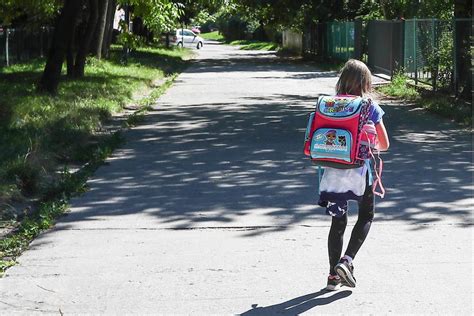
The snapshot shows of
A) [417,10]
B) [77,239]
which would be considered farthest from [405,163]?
[417,10]

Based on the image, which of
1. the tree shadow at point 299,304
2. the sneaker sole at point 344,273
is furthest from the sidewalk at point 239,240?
the sneaker sole at point 344,273

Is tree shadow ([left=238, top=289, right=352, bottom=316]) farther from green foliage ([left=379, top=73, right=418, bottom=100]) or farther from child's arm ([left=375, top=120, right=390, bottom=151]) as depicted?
green foliage ([left=379, top=73, right=418, bottom=100])

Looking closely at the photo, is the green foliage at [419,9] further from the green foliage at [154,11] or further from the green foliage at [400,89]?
the green foliage at [154,11]

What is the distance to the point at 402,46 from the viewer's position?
26109 millimetres

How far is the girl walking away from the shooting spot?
5.69 meters

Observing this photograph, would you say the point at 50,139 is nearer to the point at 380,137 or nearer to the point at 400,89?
the point at 380,137

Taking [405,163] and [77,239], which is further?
[405,163]

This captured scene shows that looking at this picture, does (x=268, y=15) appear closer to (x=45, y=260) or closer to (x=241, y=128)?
(x=241, y=128)

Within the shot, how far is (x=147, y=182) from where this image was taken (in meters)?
10.1

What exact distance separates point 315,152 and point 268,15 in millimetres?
39337

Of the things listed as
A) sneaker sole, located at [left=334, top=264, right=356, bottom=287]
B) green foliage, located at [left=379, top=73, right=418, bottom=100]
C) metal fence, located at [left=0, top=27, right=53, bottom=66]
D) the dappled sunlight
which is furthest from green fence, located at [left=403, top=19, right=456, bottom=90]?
sneaker sole, located at [left=334, top=264, right=356, bottom=287]

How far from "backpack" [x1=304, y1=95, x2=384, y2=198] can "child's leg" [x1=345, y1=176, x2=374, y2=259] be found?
1.09 feet

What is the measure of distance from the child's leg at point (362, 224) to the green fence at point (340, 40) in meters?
30.6

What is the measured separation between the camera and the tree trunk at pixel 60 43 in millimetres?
18859
